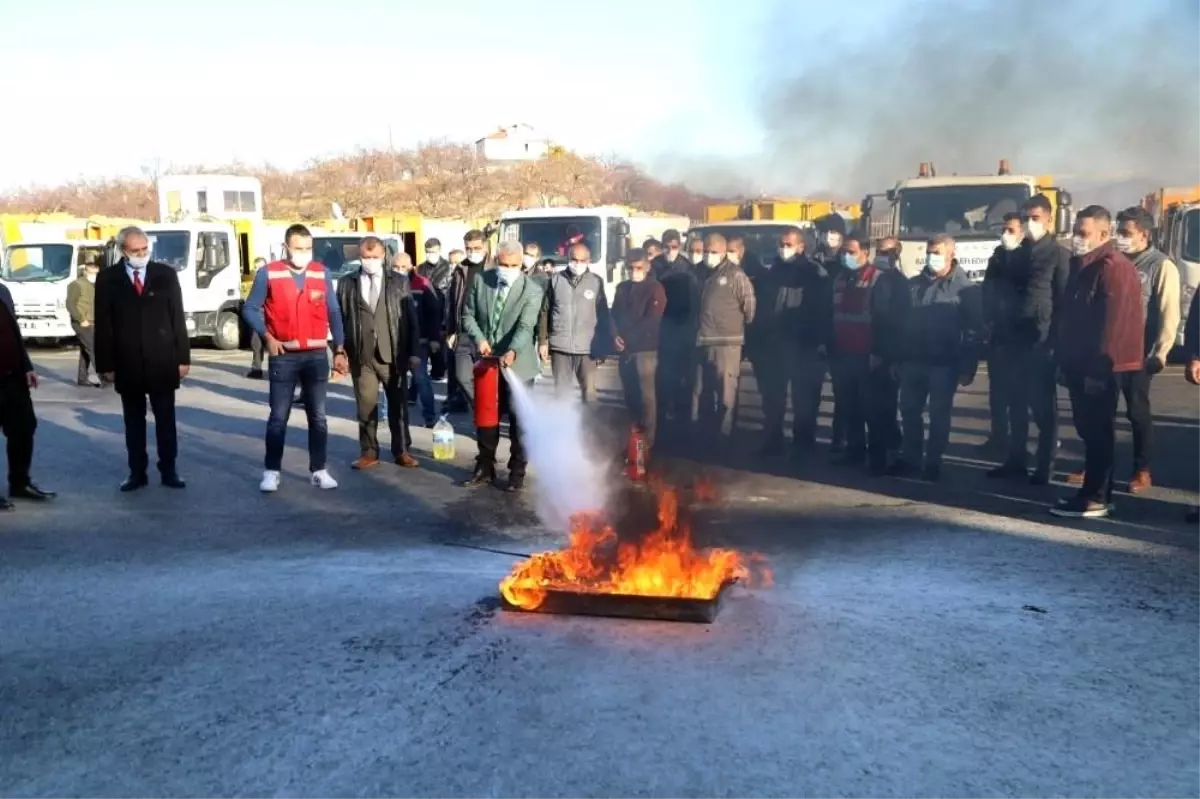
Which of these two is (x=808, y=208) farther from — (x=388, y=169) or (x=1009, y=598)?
(x=388, y=169)

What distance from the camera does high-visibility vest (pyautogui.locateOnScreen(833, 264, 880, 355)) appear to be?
29.2 ft

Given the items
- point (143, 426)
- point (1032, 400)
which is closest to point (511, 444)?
point (143, 426)

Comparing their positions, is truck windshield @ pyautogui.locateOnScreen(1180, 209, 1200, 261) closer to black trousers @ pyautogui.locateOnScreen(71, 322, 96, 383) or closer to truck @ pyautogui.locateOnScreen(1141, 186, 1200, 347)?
truck @ pyautogui.locateOnScreen(1141, 186, 1200, 347)

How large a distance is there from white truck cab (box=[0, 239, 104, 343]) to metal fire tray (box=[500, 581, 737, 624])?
18834mm

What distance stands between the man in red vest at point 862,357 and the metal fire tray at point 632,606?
4261 millimetres

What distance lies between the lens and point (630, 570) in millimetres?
5301

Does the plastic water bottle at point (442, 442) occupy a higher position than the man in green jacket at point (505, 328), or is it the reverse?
the man in green jacket at point (505, 328)

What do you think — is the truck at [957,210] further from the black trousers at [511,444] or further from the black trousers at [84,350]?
the black trousers at [84,350]

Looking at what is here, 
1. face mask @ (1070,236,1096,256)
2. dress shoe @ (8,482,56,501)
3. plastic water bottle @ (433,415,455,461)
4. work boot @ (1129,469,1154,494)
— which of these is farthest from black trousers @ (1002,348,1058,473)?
dress shoe @ (8,482,56,501)

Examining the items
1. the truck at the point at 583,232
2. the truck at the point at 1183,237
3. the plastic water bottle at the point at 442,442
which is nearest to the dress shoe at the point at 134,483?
the plastic water bottle at the point at 442,442

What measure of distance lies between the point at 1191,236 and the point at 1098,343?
1045cm

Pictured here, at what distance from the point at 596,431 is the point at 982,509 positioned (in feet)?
12.3

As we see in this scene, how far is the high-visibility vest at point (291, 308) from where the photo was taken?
315 inches

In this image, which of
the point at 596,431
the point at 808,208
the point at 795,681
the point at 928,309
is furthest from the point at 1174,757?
the point at 808,208
